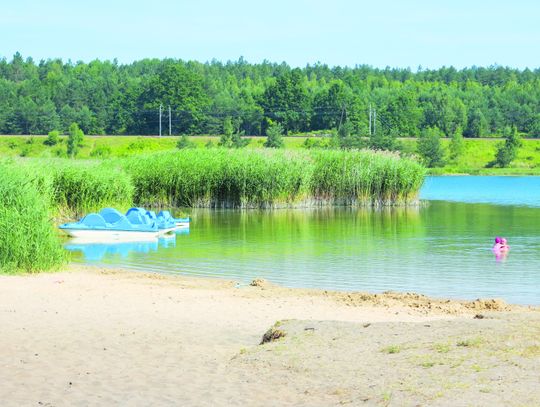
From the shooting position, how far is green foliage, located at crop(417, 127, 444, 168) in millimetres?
100875

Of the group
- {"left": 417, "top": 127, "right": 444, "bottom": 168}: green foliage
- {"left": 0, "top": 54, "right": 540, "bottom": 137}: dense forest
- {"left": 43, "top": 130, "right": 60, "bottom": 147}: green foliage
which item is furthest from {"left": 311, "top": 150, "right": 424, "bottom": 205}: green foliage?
{"left": 0, "top": 54, "right": 540, "bottom": 137}: dense forest

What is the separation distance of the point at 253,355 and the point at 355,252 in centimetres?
1360

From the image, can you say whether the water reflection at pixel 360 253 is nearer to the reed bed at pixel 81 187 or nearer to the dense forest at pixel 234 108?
the reed bed at pixel 81 187

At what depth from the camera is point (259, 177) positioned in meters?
37.5

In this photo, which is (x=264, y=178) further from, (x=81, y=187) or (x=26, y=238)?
(x=26, y=238)

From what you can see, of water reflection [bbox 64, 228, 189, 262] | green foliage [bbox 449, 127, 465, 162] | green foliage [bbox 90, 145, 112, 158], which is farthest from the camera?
green foliage [bbox 449, 127, 465, 162]

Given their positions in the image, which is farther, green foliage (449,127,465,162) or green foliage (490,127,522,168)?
green foliage (449,127,465,162)

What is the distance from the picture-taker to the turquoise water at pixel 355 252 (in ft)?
57.1

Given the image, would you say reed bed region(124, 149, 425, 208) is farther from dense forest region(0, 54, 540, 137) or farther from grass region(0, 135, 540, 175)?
dense forest region(0, 54, 540, 137)

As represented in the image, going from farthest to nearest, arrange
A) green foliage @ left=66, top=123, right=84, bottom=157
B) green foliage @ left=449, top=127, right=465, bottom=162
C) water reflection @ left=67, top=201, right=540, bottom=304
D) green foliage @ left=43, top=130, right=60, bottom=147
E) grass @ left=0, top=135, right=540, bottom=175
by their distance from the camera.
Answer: green foliage @ left=449, top=127, right=465, bottom=162
green foliage @ left=43, top=130, right=60, bottom=147
grass @ left=0, top=135, right=540, bottom=175
green foliage @ left=66, top=123, right=84, bottom=157
water reflection @ left=67, top=201, right=540, bottom=304

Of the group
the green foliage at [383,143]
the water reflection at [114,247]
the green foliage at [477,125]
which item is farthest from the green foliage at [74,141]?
the water reflection at [114,247]

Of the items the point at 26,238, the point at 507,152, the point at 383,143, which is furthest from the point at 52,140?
the point at 26,238

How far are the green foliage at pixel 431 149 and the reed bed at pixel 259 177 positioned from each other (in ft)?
201

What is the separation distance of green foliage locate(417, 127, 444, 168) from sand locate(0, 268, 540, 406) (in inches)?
3510
